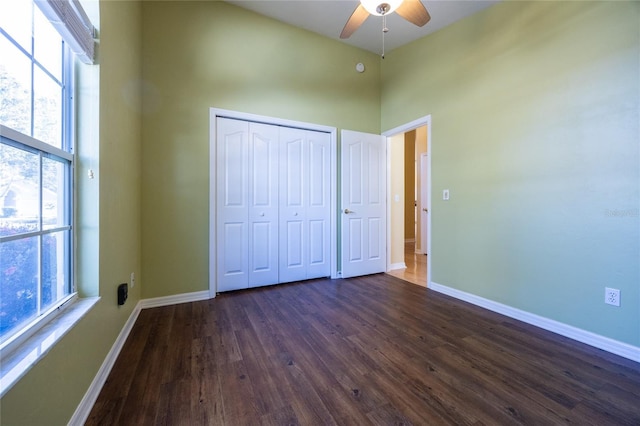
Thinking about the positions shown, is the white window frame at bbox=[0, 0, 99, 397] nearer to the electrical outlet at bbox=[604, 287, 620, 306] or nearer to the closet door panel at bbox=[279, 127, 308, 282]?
the closet door panel at bbox=[279, 127, 308, 282]

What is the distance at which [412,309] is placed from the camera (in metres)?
2.49

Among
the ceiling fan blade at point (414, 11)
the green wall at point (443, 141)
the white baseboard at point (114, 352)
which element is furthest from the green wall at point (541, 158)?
the white baseboard at point (114, 352)

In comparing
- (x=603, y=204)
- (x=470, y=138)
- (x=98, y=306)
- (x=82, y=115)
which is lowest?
(x=98, y=306)

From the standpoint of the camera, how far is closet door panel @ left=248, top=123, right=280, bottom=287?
302 centimetres

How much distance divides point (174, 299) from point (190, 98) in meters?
2.11

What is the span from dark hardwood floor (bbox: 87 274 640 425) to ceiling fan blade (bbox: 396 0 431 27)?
2444 millimetres

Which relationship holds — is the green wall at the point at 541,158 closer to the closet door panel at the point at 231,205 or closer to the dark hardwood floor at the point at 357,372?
the dark hardwood floor at the point at 357,372

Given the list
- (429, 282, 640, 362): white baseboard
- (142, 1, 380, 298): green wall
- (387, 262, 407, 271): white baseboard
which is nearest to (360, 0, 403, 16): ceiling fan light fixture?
(142, 1, 380, 298): green wall

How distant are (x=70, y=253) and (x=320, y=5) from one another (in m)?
3.18

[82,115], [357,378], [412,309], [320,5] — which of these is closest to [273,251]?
[412,309]

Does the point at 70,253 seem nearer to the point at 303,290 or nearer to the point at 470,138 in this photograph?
the point at 303,290

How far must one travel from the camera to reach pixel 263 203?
10.1 ft

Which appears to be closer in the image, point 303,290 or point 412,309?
point 412,309

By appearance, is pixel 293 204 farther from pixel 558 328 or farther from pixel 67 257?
pixel 558 328
